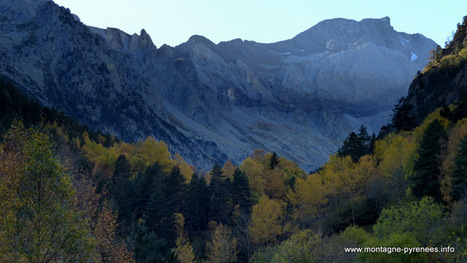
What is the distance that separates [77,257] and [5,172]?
15.9 ft

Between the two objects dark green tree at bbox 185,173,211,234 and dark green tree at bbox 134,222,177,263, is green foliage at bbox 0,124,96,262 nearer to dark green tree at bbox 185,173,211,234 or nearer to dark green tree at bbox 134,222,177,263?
dark green tree at bbox 134,222,177,263

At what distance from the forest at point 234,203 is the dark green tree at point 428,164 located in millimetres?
115

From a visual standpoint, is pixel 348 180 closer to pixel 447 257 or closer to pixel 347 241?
pixel 347 241

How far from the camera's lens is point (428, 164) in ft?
137

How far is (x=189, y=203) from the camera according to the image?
62.3 m

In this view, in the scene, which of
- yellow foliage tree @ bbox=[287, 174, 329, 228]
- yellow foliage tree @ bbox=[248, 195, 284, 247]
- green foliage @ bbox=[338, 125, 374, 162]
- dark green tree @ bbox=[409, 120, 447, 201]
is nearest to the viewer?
dark green tree @ bbox=[409, 120, 447, 201]

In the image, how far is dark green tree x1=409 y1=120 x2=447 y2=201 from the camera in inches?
1619

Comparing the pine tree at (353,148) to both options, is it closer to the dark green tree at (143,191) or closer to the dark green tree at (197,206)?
the dark green tree at (197,206)

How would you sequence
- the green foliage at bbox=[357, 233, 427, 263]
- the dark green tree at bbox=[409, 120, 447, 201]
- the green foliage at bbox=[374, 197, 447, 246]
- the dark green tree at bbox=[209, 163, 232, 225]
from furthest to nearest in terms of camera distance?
the dark green tree at bbox=[209, 163, 232, 225] < the dark green tree at bbox=[409, 120, 447, 201] < the green foliage at bbox=[374, 197, 447, 246] < the green foliage at bbox=[357, 233, 427, 263]

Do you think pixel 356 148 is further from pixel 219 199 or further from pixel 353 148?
pixel 219 199

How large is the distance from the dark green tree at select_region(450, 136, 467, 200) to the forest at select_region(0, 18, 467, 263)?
5.0 inches

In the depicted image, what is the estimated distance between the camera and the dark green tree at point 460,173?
3516 centimetres

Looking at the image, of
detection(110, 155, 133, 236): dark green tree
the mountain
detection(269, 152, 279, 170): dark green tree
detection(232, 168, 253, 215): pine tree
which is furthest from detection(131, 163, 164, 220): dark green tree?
the mountain

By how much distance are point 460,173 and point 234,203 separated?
3686cm
